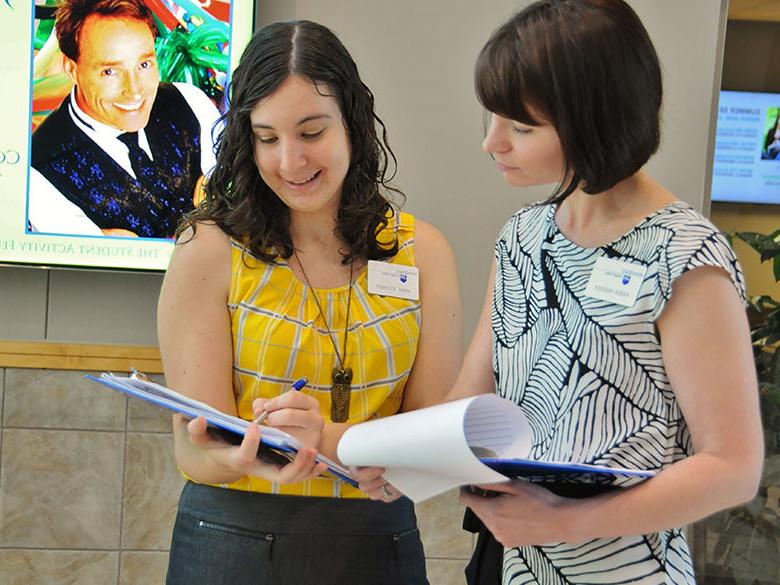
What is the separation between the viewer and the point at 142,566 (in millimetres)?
3293

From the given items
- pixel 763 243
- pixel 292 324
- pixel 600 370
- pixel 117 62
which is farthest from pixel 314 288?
pixel 763 243

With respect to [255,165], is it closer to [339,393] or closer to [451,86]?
[339,393]

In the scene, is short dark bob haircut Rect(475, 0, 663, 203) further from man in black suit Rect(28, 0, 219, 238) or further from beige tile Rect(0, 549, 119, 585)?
beige tile Rect(0, 549, 119, 585)

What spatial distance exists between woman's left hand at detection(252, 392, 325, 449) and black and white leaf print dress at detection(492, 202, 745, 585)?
30cm

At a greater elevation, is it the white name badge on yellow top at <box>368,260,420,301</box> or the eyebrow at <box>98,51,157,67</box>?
the eyebrow at <box>98,51,157,67</box>

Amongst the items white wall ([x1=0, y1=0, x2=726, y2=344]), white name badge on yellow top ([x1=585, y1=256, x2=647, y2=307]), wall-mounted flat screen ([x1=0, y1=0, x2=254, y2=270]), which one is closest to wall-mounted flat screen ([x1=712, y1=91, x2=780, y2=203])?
white wall ([x1=0, y1=0, x2=726, y2=344])

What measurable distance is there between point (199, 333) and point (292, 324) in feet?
0.53

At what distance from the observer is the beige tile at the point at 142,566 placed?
10.8 feet

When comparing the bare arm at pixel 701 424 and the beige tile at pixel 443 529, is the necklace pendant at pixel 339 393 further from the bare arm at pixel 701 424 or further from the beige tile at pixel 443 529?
the beige tile at pixel 443 529

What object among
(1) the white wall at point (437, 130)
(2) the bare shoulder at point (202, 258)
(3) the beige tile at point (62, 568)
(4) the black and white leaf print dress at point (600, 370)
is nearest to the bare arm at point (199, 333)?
(2) the bare shoulder at point (202, 258)

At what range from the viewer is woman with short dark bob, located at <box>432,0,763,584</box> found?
1.11 metres

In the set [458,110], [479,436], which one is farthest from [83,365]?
[479,436]

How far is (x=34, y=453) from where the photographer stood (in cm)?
327

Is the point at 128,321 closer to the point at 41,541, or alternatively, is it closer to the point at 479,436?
the point at 41,541
